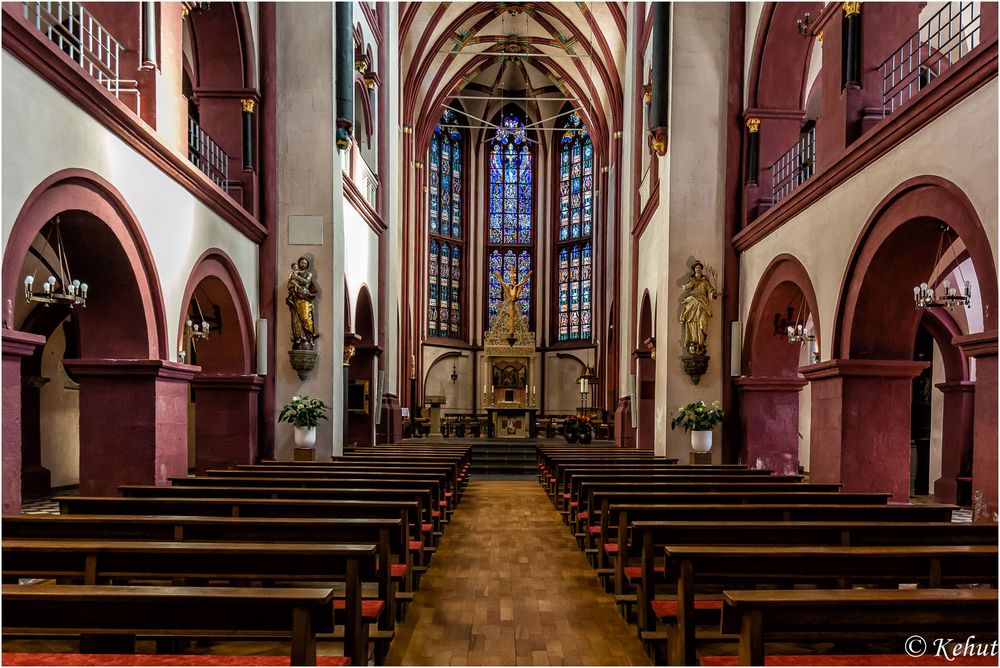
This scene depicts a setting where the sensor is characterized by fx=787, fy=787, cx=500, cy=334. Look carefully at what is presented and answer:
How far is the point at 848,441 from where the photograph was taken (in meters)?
8.60

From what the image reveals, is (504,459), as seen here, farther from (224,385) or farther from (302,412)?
(224,385)

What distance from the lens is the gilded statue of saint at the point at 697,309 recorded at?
12.5m

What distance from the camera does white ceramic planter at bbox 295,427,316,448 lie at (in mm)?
11453

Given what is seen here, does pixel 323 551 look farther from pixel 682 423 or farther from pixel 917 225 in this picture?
pixel 682 423

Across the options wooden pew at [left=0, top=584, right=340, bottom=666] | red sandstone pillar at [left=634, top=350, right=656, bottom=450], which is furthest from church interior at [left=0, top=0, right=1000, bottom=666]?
red sandstone pillar at [left=634, top=350, right=656, bottom=450]

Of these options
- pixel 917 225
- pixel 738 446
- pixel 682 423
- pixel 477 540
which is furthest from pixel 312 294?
pixel 917 225

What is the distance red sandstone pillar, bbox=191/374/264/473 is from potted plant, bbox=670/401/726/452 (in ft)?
21.2

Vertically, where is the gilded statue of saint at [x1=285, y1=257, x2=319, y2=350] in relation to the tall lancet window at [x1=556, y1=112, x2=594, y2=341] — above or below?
below

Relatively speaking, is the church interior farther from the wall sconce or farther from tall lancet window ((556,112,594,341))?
tall lancet window ((556,112,594,341))

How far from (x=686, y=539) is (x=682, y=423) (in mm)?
7684

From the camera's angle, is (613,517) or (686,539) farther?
(613,517)

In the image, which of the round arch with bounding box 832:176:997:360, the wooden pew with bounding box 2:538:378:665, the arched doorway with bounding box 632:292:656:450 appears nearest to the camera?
the wooden pew with bounding box 2:538:378:665

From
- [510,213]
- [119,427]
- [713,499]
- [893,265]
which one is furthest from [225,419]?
[510,213]

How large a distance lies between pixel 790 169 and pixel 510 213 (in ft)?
64.0
